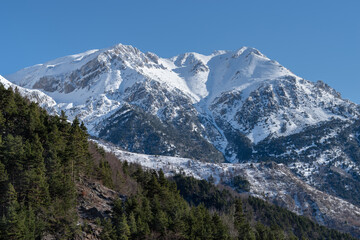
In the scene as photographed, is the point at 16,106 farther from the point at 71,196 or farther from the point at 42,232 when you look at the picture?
the point at 42,232

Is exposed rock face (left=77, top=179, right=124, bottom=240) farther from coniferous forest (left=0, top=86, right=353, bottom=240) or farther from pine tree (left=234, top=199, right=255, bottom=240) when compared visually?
pine tree (left=234, top=199, right=255, bottom=240)

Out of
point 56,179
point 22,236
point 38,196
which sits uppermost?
point 56,179

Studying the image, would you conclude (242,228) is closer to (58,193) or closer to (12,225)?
(58,193)

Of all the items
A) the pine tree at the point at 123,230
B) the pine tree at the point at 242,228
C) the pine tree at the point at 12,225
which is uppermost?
the pine tree at the point at 242,228

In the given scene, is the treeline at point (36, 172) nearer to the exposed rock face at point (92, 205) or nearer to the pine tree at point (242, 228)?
the exposed rock face at point (92, 205)

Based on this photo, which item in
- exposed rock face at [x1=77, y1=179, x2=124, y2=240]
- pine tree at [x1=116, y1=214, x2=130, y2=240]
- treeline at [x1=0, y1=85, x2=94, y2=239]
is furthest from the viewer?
pine tree at [x1=116, y1=214, x2=130, y2=240]

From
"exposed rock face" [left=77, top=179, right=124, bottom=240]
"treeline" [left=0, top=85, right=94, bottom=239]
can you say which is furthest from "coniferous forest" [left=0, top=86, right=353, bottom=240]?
"exposed rock face" [left=77, top=179, right=124, bottom=240]

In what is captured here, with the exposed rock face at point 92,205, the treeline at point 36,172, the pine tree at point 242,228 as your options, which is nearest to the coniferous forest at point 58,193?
the treeline at point 36,172

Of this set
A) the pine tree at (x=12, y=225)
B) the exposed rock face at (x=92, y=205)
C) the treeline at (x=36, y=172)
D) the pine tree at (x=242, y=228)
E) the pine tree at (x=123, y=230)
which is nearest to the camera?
the pine tree at (x=12, y=225)

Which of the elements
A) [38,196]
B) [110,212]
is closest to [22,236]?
[38,196]

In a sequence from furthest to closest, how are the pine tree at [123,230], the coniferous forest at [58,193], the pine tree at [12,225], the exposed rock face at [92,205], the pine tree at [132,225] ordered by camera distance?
the pine tree at [132,225], the pine tree at [123,230], the exposed rock face at [92,205], the coniferous forest at [58,193], the pine tree at [12,225]

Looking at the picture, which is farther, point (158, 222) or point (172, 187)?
point (172, 187)

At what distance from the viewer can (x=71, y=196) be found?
187ft

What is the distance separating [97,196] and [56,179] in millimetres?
11640
